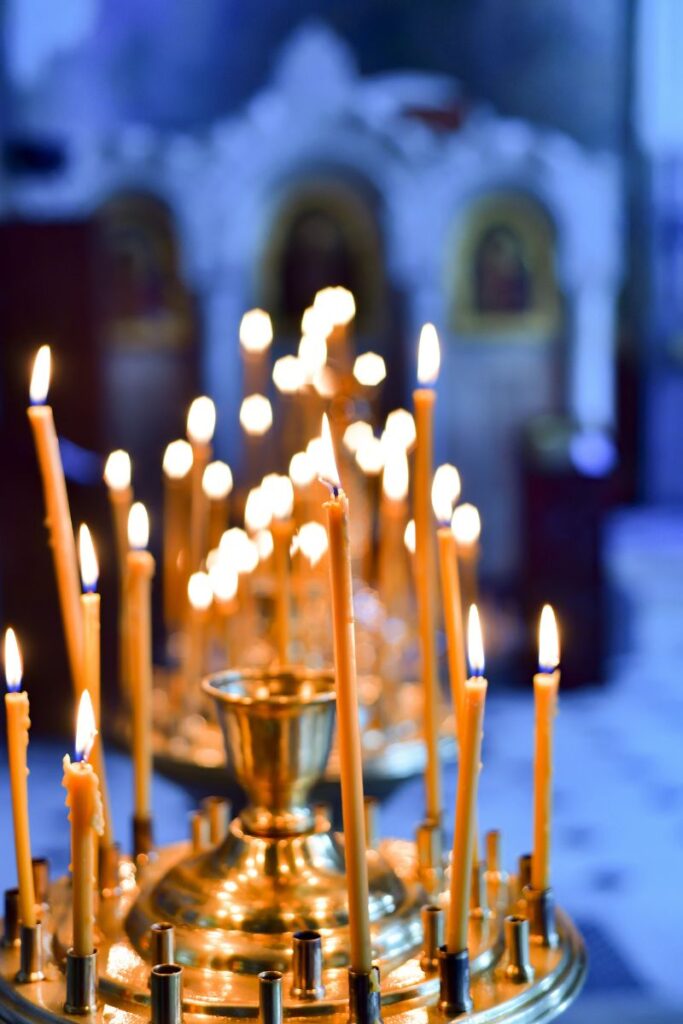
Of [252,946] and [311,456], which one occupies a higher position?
Answer: [311,456]

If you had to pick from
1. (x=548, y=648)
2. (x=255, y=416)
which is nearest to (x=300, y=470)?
(x=255, y=416)

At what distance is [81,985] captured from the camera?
0.69m

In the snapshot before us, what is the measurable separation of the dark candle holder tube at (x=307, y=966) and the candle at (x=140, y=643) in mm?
296

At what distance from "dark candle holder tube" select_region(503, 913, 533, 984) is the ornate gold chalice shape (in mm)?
69

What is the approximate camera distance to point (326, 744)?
0.84 metres

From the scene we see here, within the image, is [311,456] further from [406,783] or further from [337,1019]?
[337,1019]

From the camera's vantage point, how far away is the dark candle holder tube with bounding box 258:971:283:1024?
65cm

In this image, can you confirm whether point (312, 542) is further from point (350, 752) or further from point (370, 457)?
point (350, 752)

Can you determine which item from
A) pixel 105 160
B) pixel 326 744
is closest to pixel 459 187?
pixel 105 160

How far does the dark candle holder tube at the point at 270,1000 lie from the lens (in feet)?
2.15

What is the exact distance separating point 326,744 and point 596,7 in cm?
719

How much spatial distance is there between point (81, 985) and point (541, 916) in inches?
11.4

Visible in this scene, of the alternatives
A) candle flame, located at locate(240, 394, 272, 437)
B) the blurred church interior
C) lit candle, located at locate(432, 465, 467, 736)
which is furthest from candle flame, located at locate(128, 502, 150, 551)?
the blurred church interior

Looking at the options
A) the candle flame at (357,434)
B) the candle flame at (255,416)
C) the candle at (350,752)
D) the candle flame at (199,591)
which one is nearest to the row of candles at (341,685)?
the candle at (350,752)
